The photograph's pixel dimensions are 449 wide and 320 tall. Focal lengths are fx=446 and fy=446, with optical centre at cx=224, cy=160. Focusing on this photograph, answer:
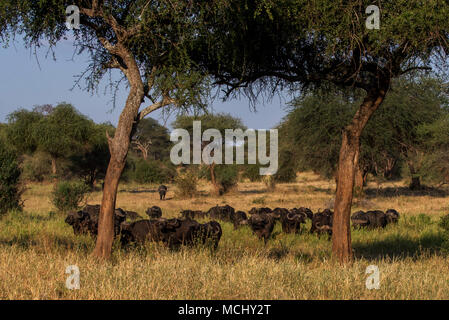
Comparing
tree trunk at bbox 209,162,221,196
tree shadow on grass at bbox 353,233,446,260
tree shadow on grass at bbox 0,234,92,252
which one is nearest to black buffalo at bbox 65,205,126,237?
tree shadow on grass at bbox 0,234,92,252

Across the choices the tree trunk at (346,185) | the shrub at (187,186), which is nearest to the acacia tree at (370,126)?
the shrub at (187,186)

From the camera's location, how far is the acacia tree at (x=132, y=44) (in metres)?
7.42

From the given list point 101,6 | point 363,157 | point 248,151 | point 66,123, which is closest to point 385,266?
point 101,6

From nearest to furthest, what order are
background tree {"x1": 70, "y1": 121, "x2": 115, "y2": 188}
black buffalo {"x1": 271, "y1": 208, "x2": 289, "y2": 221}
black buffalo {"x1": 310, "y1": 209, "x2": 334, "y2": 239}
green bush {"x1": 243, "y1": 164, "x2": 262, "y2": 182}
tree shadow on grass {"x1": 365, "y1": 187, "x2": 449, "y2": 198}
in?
black buffalo {"x1": 310, "y1": 209, "x2": 334, "y2": 239} → black buffalo {"x1": 271, "y1": 208, "x2": 289, "y2": 221} → tree shadow on grass {"x1": 365, "y1": 187, "x2": 449, "y2": 198} → background tree {"x1": 70, "y1": 121, "x2": 115, "y2": 188} → green bush {"x1": 243, "y1": 164, "x2": 262, "y2": 182}

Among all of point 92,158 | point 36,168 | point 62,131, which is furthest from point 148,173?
point 62,131

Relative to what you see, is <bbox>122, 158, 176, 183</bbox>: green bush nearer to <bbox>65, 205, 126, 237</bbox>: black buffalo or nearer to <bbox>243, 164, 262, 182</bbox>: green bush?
<bbox>243, 164, 262, 182</bbox>: green bush

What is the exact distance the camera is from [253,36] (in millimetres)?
8516

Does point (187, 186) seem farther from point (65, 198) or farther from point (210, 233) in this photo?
point (210, 233)

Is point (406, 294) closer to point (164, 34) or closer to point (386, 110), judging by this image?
point (164, 34)

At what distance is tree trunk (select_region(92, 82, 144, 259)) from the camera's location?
7402 millimetres

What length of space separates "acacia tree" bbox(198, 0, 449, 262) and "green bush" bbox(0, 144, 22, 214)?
36.6ft

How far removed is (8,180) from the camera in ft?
56.3

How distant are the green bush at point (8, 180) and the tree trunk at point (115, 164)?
1064 centimetres

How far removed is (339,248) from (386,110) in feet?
62.6
